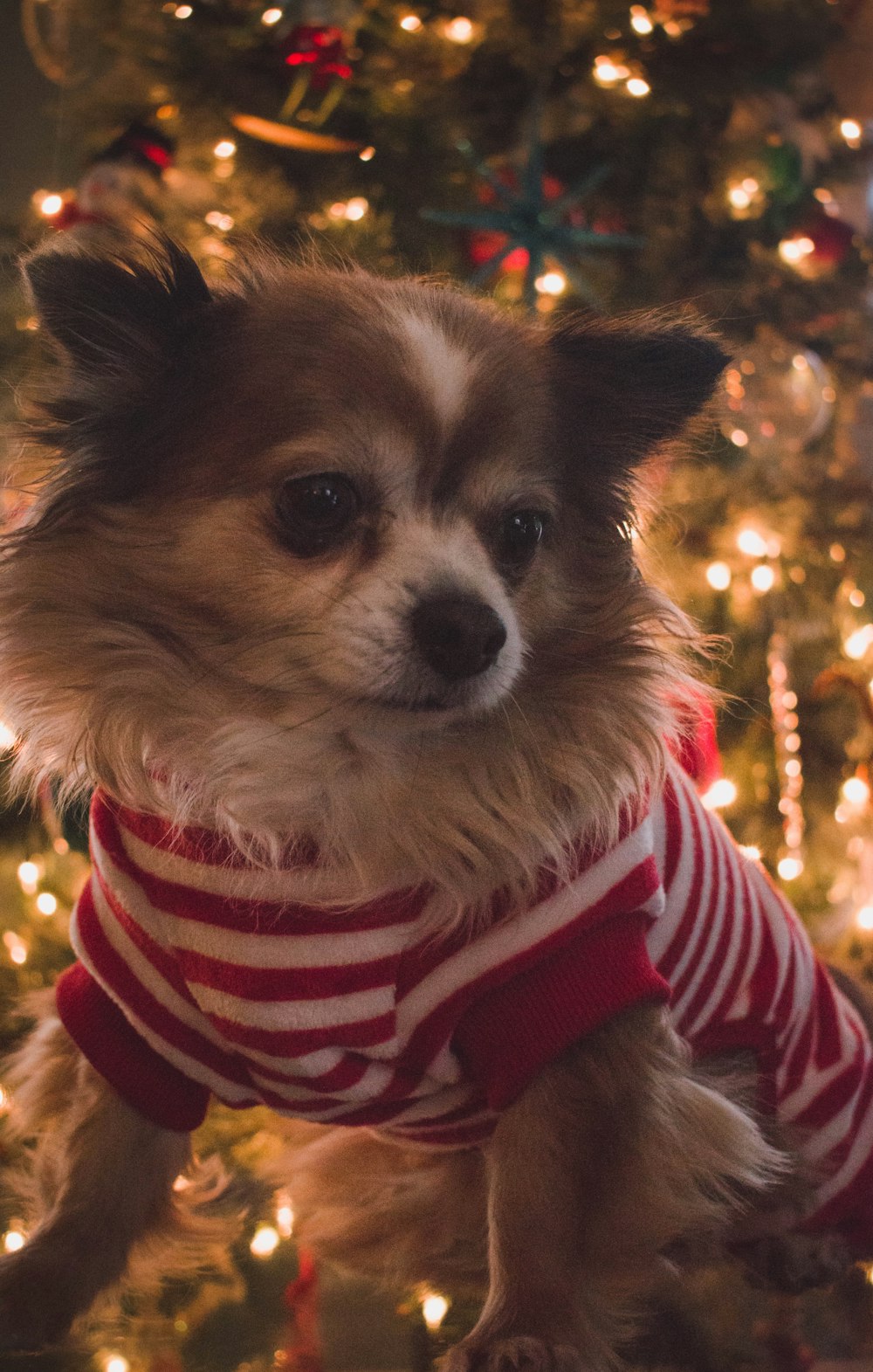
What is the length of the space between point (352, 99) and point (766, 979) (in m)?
2.10

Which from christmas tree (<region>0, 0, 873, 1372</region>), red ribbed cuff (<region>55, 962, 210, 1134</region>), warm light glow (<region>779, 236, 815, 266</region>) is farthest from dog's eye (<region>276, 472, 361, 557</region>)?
Answer: warm light glow (<region>779, 236, 815, 266</region>)

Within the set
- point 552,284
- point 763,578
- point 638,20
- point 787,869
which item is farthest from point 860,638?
point 638,20

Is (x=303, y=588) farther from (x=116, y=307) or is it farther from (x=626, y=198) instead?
(x=626, y=198)

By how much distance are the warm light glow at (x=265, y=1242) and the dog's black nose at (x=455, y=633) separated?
2.54ft

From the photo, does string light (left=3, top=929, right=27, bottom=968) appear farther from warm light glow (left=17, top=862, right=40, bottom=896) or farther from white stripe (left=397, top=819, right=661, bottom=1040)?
white stripe (left=397, top=819, right=661, bottom=1040)

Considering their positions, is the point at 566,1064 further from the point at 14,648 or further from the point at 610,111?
the point at 610,111

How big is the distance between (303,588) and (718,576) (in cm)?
168

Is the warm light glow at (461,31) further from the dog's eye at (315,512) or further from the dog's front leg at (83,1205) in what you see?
the dog's front leg at (83,1205)

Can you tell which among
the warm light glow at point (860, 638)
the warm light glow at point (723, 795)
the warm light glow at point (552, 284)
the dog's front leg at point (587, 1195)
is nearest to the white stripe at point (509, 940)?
the dog's front leg at point (587, 1195)

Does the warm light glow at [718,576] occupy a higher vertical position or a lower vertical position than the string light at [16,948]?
higher

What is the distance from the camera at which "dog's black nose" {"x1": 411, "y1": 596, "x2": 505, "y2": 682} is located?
1.14 metres

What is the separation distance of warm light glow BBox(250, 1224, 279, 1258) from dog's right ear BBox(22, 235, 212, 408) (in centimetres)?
104

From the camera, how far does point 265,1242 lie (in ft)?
4.67

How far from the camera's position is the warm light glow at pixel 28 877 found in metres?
2.42
